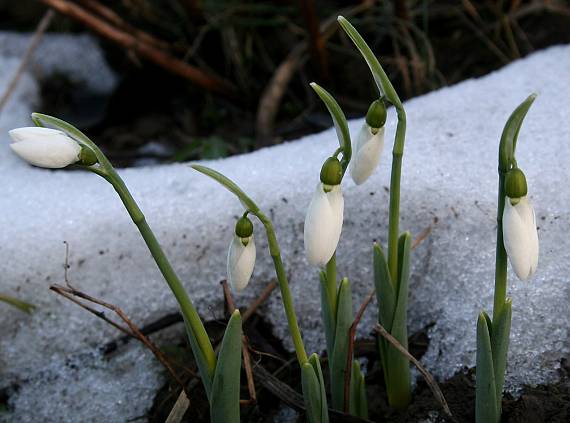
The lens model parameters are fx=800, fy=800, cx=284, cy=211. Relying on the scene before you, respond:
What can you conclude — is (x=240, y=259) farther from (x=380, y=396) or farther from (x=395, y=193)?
(x=380, y=396)

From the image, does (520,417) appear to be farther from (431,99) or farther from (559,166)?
(431,99)

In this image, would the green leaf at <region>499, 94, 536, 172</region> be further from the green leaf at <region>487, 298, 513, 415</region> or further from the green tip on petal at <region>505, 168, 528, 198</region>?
the green leaf at <region>487, 298, 513, 415</region>

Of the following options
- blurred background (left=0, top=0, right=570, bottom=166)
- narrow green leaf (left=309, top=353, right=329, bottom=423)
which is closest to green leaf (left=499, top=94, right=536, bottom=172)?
narrow green leaf (left=309, top=353, right=329, bottom=423)

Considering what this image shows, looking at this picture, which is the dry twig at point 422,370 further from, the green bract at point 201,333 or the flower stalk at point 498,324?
the green bract at point 201,333

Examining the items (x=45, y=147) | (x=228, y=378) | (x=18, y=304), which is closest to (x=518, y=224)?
(x=228, y=378)

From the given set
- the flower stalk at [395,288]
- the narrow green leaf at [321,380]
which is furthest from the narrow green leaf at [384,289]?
the narrow green leaf at [321,380]

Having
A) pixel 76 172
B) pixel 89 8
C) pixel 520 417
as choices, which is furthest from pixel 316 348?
pixel 89 8

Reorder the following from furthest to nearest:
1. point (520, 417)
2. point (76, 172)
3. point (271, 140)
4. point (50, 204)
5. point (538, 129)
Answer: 1. point (271, 140)
2. point (76, 172)
3. point (50, 204)
4. point (538, 129)
5. point (520, 417)

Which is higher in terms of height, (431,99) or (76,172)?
(431,99)
